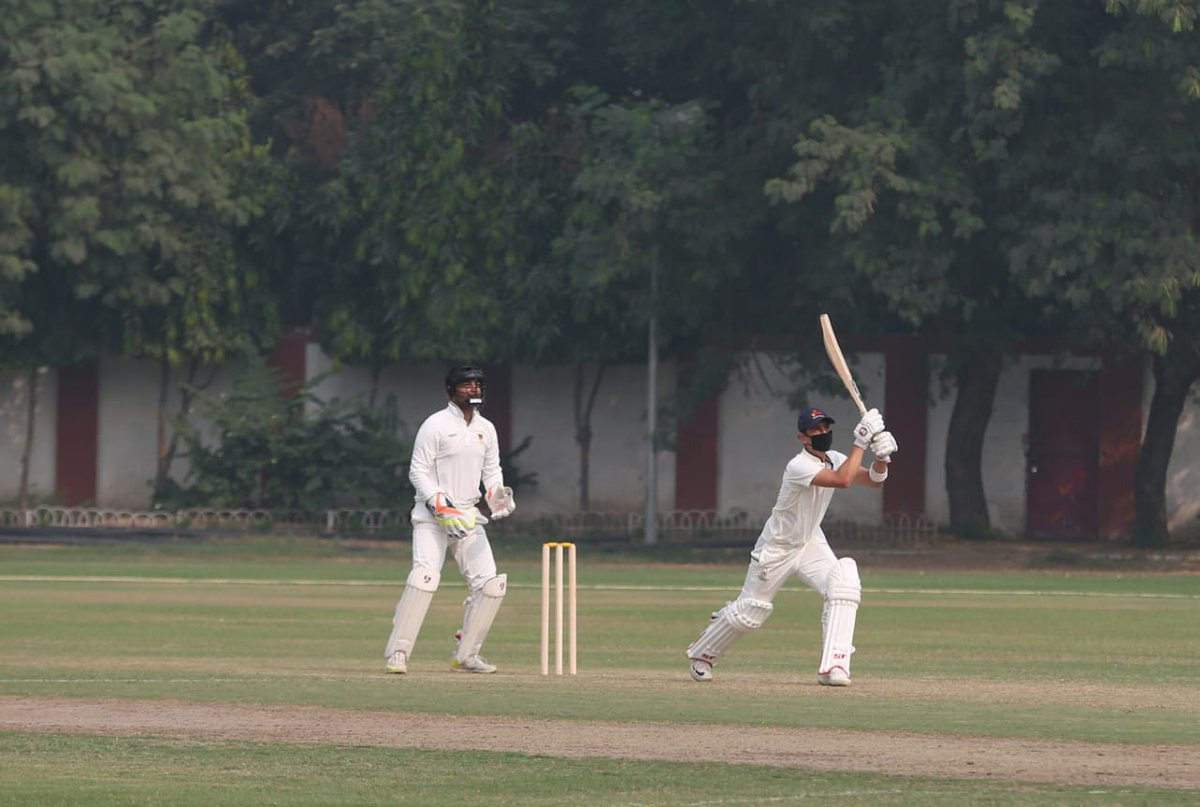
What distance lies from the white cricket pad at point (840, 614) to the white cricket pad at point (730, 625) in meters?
0.35

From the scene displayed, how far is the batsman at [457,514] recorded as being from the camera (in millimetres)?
13055

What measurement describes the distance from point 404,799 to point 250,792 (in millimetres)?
669

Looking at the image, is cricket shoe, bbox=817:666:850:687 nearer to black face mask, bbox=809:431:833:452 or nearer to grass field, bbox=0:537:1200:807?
grass field, bbox=0:537:1200:807

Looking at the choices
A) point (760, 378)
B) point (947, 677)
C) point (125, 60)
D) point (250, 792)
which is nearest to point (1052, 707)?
point (947, 677)

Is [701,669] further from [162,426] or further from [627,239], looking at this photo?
[162,426]

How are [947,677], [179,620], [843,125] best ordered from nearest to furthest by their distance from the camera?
[947,677] < [179,620] < [843,125]

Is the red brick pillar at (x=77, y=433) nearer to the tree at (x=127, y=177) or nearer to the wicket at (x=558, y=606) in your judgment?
the tree at (x=127, y=177)

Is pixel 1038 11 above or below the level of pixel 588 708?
above

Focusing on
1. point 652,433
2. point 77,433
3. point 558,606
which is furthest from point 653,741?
point 77,433

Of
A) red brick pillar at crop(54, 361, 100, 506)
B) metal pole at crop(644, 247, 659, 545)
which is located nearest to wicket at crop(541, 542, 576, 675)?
metal pole at crop(644, 247, 659, 545)

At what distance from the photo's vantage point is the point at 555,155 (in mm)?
32438

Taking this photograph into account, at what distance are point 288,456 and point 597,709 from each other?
2146 centimetres

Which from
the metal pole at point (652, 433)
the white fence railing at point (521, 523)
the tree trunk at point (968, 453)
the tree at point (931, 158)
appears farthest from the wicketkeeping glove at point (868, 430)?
the tree trunk at point (968, 453)

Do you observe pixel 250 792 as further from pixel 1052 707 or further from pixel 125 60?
pixel 125 60
